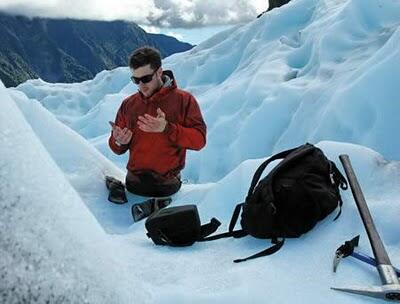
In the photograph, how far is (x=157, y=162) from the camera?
165 inches

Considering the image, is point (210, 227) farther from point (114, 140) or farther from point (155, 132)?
point (114, 140)

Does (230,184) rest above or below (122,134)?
above

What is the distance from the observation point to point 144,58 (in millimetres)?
3885

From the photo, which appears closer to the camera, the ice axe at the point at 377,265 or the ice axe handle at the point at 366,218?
the ice axe at the point at 377,265

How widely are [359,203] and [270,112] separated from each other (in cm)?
489

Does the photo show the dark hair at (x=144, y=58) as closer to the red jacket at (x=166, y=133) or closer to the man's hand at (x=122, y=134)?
the red jacket at (x=166, y=133)

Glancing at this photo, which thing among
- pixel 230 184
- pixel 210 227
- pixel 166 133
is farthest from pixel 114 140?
pixel 210 227

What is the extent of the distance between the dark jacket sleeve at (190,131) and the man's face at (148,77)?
0.26 m

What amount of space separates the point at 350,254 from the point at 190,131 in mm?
1830

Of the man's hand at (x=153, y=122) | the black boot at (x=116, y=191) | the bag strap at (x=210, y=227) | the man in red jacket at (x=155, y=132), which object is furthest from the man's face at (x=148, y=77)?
the bag strap at (x=210, y=227)

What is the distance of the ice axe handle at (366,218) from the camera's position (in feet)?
7.32

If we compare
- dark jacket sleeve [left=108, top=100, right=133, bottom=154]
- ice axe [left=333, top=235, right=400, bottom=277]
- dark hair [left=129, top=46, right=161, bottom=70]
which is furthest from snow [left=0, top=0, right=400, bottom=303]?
dark hair [left=129, top=46, right=161, bottom=70]

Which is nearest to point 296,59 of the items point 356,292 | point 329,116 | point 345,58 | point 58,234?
point 345,58

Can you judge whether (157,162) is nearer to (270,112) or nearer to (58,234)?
(58,234)
